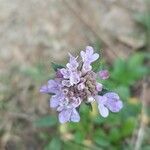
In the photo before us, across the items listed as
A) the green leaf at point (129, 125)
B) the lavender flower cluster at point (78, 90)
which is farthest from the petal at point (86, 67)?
the green leaf at point (129, 125)

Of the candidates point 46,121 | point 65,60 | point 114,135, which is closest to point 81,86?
point 46,121

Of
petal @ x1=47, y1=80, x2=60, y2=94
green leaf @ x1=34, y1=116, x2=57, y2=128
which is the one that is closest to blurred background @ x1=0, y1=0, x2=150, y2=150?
green leaf @ x1=34, y1=116, x2=57, y2=128

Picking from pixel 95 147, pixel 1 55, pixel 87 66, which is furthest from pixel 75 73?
pixel 1 55

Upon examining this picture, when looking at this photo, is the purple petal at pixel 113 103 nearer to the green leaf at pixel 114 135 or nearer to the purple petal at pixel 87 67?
the purple petal at pixel 87 67

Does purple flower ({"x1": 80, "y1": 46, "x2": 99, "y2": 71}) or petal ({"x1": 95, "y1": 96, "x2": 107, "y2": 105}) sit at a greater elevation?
purple flower ({"x1": 80, "y1": 46, "x2": 99, "y2": 71})

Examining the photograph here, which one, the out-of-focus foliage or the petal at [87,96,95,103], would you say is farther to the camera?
the out-of-focus foliage

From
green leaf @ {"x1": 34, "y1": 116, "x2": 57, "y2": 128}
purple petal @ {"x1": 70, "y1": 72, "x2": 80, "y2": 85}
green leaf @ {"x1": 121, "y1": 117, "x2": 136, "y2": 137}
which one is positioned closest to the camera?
purple petal @ {"x1": 70, "y1": 72, "x2": 80, "y2": 85}

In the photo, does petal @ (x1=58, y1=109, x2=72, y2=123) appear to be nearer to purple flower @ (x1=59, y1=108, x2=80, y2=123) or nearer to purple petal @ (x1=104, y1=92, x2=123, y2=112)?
purple flower @ (x1=59, y1=108, x2=80, y2=123)

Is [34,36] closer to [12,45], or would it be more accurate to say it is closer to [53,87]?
[12,45]
